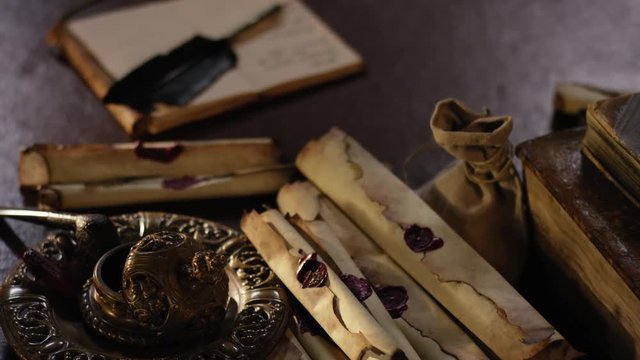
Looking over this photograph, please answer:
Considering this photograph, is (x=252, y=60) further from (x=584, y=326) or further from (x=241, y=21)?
(x=584, y=326)

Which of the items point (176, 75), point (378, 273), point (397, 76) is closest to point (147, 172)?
point (176, 75)

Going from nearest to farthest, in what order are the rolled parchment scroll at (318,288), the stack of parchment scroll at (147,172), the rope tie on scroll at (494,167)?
1. the rolled parchment scroll at (318,288)
2. the rope tie on scroll at (494,167)
3. the stack of parchment scroll at (147,172)

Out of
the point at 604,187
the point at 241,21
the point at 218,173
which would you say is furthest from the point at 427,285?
the point at 241,21

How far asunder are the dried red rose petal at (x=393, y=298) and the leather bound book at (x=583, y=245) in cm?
19

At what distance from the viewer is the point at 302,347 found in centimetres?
103

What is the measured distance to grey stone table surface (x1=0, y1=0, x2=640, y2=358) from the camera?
1.42 m

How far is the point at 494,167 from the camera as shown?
1094mm

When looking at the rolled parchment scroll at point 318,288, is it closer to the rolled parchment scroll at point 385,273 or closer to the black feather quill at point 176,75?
the rolled parchment scroll at point 385,273

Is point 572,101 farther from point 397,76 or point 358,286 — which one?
point 358,286

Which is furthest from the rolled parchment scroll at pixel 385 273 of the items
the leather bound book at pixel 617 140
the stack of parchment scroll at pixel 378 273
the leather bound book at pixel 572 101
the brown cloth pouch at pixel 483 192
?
the leather bound book at pixel 572 101

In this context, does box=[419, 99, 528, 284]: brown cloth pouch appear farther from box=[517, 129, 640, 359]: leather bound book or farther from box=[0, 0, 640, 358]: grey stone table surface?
box=[0, 0, 640, 358]: grey stone table surface

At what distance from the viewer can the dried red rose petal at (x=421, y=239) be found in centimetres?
109

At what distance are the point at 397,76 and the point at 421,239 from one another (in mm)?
529

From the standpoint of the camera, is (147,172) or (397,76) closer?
(147,172)
